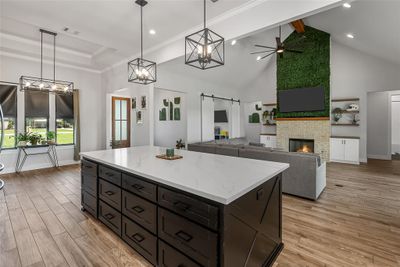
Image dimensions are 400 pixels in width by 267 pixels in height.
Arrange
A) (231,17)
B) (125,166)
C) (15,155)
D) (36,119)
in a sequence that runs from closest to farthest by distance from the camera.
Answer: (125,166)
(231,17)
(15,155)
(36,119)

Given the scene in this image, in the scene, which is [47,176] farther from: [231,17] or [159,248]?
[231,17]

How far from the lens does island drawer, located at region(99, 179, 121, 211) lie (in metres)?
2.18

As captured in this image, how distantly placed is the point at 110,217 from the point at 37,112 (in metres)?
5.10

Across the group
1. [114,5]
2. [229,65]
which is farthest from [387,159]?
[114,5]

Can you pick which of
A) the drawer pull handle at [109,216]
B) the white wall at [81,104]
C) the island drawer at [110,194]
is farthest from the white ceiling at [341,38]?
the drawer pull handle at [109,216]

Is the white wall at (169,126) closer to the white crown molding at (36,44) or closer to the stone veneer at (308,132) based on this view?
the white crown molding at (36,44)

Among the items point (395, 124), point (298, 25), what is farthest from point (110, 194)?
point (395, 124)

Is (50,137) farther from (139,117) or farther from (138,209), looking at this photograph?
(138,209)

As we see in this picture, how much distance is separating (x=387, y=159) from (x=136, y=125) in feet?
27.6

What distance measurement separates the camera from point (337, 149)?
6.67 metres

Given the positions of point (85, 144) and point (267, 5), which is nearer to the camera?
point (267, 5)

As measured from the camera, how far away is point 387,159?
271 inches

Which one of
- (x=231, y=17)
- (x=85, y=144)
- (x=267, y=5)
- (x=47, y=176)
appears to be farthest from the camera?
(x=85, y=144)

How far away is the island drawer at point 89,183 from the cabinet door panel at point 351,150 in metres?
7.26
